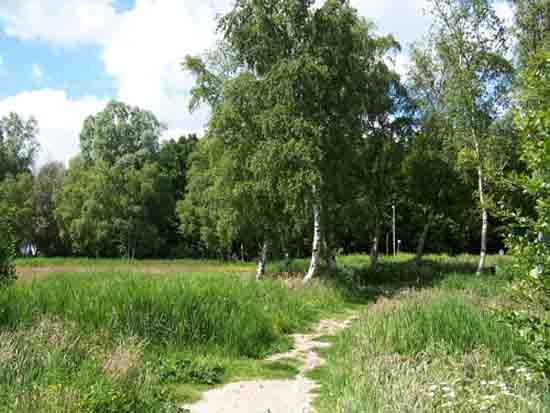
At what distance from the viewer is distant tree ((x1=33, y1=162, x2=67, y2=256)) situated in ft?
166

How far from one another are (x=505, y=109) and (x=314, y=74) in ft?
28.5

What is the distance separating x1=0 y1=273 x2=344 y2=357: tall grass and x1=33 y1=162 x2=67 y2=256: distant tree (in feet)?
142

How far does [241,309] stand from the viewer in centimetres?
988

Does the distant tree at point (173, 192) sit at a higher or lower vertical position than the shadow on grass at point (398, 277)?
higher

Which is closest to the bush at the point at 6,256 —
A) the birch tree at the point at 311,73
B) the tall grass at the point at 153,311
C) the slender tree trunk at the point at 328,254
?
the tall grass at the point at 153,311

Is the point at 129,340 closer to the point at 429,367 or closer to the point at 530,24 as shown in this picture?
the point at 429,367

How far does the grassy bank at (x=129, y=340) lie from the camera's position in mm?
5484

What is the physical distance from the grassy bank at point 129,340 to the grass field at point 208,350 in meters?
0.02

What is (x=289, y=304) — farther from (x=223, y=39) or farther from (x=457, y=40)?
(x=457, y=40)

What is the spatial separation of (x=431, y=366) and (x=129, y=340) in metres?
4.39

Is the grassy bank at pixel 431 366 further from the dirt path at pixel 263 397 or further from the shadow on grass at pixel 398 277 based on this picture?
the shadow on grass at pixel 398 277

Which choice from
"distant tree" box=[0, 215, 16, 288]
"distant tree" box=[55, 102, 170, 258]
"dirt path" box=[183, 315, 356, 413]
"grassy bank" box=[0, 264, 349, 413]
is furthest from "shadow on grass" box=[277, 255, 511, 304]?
"distant tree" box=[55, 102, 170, 258]

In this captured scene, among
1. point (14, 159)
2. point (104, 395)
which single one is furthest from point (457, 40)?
point (14, 159)

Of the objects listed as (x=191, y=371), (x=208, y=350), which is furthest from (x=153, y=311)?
(x=191, y=371)
